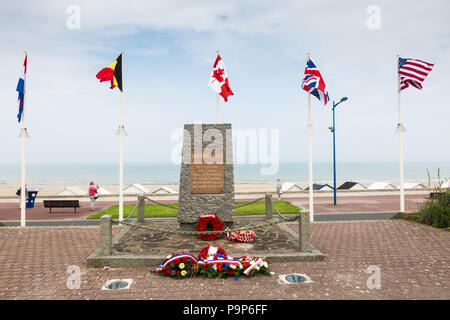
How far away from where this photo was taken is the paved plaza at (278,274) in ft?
17.0

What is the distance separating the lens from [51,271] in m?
6.38

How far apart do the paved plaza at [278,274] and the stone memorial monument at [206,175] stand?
2626 millimetres

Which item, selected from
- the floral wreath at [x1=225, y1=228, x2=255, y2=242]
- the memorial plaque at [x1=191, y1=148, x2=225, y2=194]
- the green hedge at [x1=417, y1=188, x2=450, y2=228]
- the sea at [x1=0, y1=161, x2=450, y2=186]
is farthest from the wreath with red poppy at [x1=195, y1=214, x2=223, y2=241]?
the sea at [x1=0, y1=161, x2=450, y2=186]

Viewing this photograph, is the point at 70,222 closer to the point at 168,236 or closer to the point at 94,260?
the point at 168,236

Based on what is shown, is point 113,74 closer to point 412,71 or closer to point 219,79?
point 219,79

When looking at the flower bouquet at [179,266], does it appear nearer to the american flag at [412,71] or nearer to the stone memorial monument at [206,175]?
the stone memorial monument at [206,175]

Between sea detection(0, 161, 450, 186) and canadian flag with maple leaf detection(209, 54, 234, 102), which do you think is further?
sea detection(0, 161, 450, 186)

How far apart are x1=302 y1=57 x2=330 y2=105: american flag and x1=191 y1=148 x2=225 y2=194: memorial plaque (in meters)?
4.62

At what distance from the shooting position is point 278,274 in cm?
612

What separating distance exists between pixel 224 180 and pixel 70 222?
7444 millimetres

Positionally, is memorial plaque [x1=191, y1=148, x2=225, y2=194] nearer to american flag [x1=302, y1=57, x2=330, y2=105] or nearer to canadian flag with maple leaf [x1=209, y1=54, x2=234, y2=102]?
canadian flag with maple leaf [x1=209, y1=54, x2=234, y2=102]

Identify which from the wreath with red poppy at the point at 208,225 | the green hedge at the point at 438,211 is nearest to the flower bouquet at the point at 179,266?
the wreath with red poppy at the point at 208,225

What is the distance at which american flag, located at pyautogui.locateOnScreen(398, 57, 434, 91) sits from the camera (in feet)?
37.6
